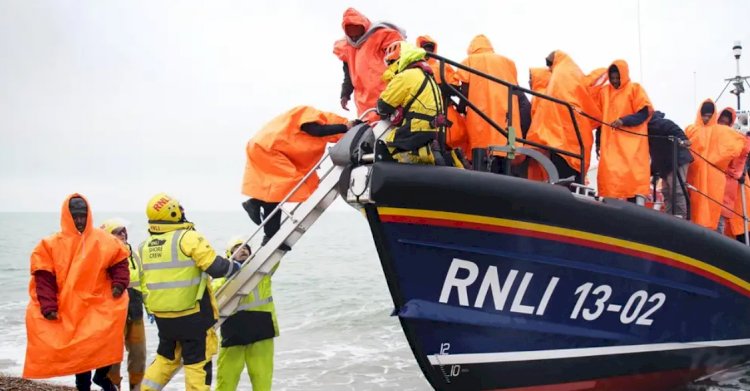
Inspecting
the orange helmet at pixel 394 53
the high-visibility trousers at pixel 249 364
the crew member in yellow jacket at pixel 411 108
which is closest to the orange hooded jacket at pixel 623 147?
the crew member in yellow jacket at pixel 411 108

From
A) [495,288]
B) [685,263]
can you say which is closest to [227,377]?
[495,288]

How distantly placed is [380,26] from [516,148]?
4.27 feet

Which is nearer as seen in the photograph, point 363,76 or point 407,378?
point 363,76

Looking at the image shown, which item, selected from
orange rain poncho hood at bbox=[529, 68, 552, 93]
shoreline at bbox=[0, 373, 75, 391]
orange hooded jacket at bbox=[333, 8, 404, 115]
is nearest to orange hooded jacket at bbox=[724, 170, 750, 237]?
orange rain poncho hood at bbox=[529, 68, 552, 93]

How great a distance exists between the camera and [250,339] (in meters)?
5.00

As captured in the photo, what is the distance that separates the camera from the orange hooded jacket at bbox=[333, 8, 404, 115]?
4.73 metres

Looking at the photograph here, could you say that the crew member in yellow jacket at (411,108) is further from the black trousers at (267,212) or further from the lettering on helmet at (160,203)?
the lettering on helmet at (160,203)

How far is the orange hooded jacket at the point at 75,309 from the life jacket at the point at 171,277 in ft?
1.68

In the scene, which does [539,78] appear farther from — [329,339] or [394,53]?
[329,339]

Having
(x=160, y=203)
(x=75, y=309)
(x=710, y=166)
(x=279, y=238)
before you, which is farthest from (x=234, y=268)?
(x=710, y=166)

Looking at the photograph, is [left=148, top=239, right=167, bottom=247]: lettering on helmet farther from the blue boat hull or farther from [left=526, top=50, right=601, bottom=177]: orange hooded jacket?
[left=526, top=50, right=601, bottom=177]: orange hooded jacket

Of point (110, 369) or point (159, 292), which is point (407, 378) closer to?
point (110, 369)

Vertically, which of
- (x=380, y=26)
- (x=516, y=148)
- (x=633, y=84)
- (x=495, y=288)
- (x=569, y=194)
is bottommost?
(x=495, y=288)

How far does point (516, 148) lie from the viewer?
4.27 meters
